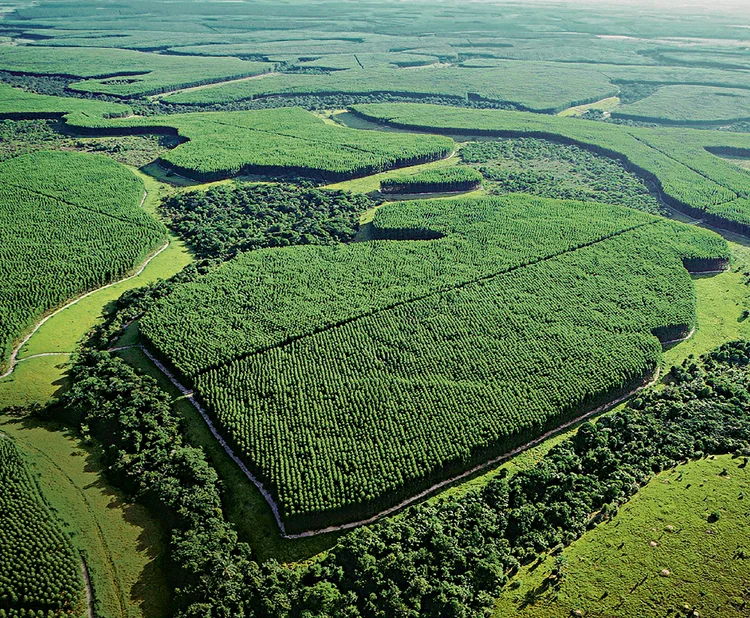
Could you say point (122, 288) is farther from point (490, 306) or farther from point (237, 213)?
point (490, 306)

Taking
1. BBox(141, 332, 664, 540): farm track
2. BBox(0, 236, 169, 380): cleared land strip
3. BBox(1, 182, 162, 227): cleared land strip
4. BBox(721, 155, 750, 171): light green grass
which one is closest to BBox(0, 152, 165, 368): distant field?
BBox(1, 182, 162, 227): cleared land strip

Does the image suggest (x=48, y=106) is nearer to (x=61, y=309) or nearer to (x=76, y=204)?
(x=76, y=204)

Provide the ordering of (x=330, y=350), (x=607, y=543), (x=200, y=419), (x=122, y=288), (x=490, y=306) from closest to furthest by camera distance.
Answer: (x=607, y=543)
(x=200, y=419)
(x=330, y=350)
(x=490, y=306)
(x=122, y=288)

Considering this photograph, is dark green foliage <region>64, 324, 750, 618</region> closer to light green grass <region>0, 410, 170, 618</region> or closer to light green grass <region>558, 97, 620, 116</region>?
light green grass <region>0, 410, 170, 618</region>

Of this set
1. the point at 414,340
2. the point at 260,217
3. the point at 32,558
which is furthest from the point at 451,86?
the point at 32,558

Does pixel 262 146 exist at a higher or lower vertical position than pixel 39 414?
higher

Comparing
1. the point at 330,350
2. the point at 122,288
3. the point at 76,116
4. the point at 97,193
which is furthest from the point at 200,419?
the point at 76,116

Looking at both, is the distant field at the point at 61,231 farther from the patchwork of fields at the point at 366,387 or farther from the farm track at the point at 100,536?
the farm track at the point at 100,536

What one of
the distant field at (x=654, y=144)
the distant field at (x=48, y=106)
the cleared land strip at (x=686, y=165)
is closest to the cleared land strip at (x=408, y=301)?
the distant field at (x=654, y=144)
